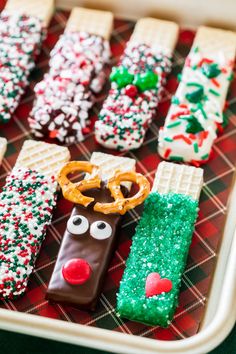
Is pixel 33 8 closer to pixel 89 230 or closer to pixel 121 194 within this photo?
pixel 121 194

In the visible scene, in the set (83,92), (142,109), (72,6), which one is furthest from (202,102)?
(72,6)

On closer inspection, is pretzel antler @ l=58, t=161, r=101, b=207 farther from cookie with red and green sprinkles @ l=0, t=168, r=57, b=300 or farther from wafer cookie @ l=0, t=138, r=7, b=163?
wafer cookie @ l=0, t=138, r=7, b=163

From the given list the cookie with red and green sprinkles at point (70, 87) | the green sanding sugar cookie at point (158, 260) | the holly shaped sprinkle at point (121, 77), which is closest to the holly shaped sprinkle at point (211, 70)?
the holly shaped sprinkle at point (121, 77)

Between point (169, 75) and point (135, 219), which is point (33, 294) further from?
point (169, 75)

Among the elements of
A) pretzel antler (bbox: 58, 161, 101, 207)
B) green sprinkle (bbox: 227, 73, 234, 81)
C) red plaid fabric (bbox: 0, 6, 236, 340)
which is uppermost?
green sprinkle (bbox: 227, 73, 234, 81)

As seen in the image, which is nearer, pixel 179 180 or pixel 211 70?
pixel 179 180

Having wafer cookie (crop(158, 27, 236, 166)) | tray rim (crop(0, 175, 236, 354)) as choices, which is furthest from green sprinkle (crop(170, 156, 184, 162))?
tray rim (crop(0, 175, 236, 354))

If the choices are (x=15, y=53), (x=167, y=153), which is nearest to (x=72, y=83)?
(x=15, y=53)
